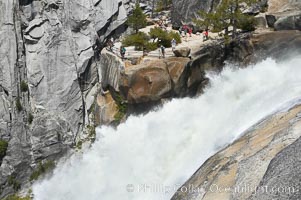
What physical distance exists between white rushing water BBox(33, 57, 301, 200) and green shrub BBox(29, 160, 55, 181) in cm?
157

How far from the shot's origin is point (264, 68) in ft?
80.0

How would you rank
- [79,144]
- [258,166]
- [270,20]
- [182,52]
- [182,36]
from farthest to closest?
[182,36] < [79,144] < [270,20] < [182,52] < [258,166]

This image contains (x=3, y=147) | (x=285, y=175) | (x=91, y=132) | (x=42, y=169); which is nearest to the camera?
(x=285, y=175)

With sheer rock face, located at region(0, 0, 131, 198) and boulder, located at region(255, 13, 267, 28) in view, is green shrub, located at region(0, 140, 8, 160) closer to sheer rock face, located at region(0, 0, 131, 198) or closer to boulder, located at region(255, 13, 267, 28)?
sheer rock face, located at region(0, 0, 131, 198)

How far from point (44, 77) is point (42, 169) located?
7.46 m

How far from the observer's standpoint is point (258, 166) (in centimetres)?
1164

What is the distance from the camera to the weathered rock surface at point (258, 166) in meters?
10.0

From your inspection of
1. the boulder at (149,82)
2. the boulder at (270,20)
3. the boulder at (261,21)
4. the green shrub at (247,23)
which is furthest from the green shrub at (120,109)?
the boulder at (270,20)

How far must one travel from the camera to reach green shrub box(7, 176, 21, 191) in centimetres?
2994

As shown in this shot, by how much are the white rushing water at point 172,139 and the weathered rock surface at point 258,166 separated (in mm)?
2287

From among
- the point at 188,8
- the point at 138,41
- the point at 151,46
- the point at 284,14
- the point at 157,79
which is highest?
the point at 188,8

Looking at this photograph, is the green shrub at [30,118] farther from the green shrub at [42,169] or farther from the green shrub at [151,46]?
the green shrub at [151,46]

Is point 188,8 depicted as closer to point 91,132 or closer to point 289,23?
point 289,23

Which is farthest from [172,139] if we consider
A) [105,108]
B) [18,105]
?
[18,105]
